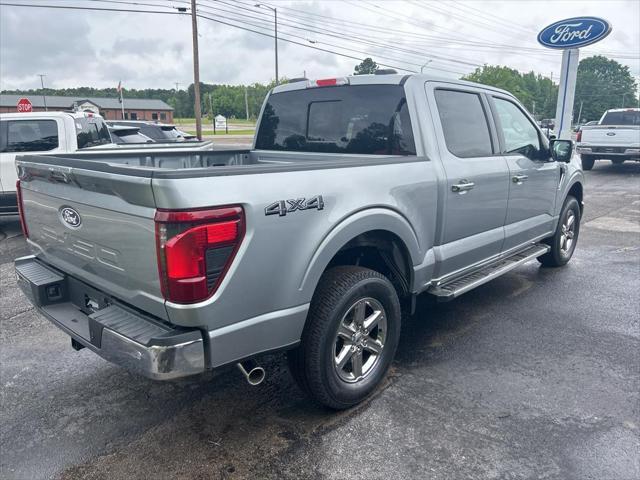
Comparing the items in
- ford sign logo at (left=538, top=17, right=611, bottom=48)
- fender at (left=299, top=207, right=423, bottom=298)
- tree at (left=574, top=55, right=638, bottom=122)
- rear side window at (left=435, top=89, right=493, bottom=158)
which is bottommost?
fender at (left=299, top=207, right=423, bottom=298)

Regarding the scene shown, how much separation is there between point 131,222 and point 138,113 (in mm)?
100859

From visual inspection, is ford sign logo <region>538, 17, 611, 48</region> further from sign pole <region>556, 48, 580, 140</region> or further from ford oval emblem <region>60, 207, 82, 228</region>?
ford oval emblem <region>60, 207, 82, 228</region>

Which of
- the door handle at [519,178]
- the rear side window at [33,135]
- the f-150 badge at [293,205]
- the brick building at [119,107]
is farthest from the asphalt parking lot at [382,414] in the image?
the brick building at [119,107]

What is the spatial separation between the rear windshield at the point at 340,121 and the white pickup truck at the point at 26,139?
4.89 m

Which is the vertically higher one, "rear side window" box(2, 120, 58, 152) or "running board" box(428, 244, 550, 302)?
"rear side window" box(2, 120, 58, 152)

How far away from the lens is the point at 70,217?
9.19 feet

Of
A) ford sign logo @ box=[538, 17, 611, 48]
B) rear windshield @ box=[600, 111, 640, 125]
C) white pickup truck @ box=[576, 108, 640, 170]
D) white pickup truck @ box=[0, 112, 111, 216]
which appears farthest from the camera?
rear windshield @ box=[600, 111, 640, 125]

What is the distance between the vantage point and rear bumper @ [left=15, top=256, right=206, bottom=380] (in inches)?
88.6

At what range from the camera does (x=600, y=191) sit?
1309 centimetres

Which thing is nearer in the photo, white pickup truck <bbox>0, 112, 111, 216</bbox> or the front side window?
the front side window

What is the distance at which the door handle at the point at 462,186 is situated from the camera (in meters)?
3.69

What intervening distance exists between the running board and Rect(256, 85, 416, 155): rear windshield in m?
1.05

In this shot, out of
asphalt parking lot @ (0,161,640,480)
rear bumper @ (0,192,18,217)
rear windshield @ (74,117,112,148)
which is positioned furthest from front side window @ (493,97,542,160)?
rear bumper @ (0,192,18,217)

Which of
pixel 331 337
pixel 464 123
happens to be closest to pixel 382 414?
pixel 331 337
